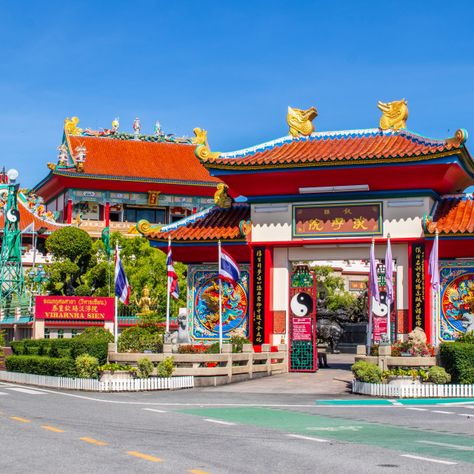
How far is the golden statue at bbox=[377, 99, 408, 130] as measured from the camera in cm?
3512

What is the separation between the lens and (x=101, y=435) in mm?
16688

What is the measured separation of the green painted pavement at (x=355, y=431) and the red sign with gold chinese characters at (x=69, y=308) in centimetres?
2056

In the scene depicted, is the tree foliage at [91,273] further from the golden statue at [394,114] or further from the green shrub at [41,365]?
the golden statue at [394,114]

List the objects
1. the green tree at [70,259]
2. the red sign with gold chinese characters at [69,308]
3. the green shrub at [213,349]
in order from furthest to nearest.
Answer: the green tree at [70,259]
the red sign with gold chinese characters at [69,308]
the green shrub at [213,349]

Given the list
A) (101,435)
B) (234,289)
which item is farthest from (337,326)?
(101,435)

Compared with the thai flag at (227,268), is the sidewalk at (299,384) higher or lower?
lower

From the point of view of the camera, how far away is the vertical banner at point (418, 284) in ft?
107

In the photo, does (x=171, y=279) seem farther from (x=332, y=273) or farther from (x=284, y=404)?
(x=332, y=273)

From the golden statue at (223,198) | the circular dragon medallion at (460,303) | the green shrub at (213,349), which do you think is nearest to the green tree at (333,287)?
the golden statue at (223,198)

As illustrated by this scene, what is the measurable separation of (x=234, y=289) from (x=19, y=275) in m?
21.7

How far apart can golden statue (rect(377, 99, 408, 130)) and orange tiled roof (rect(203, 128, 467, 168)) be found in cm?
27

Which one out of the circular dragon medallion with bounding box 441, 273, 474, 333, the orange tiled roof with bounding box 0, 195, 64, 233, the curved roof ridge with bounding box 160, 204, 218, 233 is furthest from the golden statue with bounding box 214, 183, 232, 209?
the orange tiled roof with bounding box 0, 195, 64, 233

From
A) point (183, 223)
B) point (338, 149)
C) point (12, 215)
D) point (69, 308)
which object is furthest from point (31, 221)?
point (338, 149)

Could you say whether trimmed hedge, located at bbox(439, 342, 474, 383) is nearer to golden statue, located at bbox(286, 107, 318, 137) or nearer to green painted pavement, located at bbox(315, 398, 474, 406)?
green painted pavement, located at bbox(315, 398, 474, 406)
